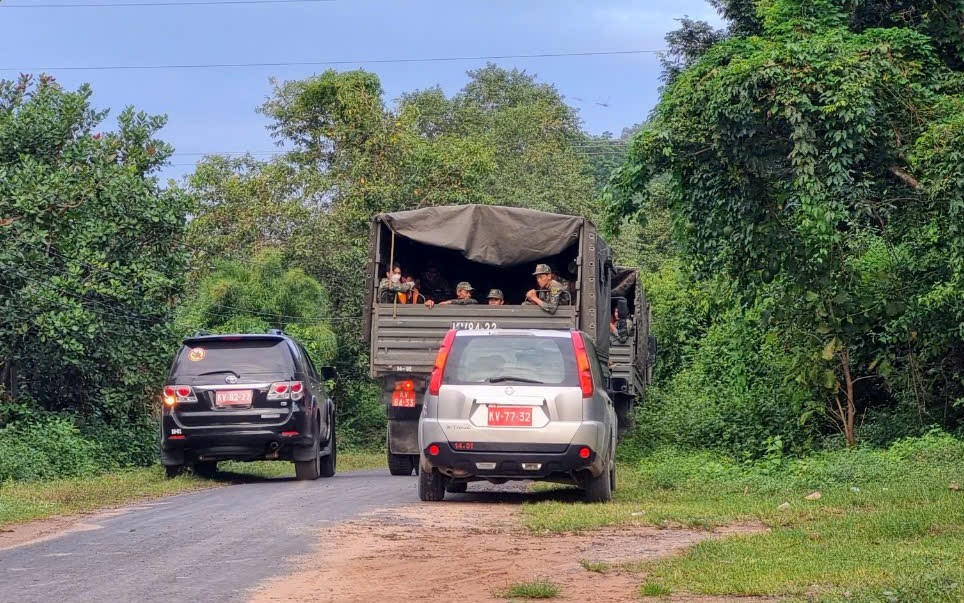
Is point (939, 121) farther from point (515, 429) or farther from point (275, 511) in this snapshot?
point (275, 511)

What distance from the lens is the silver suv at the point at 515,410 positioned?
11578 mm

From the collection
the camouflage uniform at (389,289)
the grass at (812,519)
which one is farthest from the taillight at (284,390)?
the grass at (812,519)

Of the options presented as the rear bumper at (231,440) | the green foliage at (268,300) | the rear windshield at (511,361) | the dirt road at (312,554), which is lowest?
the dirt road at (312,554)

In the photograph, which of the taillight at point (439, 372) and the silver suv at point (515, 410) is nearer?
the silver suv at point (515, 410)

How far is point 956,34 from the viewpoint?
18.3 metres

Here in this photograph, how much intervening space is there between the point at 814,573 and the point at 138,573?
13.1 ft

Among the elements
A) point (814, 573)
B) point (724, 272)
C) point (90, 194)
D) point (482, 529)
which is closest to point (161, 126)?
point (90, 194)

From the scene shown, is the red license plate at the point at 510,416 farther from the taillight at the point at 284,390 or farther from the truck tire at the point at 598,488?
the taillight at the point at 284,390

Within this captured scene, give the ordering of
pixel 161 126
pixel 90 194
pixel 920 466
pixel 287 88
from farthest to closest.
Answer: pixel 287 88 → pixel 161 126 → pixel 90 194 → pixel 920 466

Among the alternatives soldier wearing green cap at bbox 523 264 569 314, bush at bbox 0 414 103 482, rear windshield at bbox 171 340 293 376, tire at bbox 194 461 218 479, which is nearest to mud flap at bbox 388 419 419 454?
rear windshield at bbox 171 340 293 376

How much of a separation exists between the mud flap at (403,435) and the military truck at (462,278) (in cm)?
1

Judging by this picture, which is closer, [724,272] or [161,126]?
[724,272]

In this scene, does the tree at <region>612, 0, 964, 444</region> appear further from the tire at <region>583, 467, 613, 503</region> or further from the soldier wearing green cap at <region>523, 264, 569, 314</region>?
the tire at <region>583, 467, 613, 503</region>

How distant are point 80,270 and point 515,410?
11301 mm
